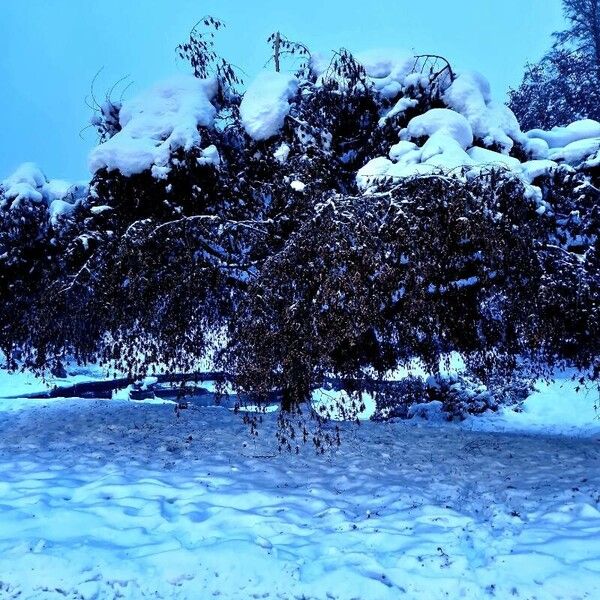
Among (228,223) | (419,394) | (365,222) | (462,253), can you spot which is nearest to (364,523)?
(365,222)

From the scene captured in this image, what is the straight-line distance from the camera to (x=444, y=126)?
19.9 feet

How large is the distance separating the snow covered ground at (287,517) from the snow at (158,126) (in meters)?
3.39

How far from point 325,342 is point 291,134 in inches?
133

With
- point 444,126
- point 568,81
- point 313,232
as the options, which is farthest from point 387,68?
point 568,81

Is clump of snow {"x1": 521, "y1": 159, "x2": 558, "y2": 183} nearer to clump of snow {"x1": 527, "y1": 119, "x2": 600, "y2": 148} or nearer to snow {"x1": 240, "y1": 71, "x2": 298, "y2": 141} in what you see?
clump of snow {"x1": 527, "y1": 119, "x2": 600, "y2": 148}

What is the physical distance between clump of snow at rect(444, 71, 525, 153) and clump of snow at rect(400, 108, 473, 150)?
14.3 inches

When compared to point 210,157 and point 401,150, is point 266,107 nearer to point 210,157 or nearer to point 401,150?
point 210,157

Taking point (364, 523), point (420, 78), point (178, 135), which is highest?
point (420, 78)

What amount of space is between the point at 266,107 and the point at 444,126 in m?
2.27

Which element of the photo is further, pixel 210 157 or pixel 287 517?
pixel 210 157

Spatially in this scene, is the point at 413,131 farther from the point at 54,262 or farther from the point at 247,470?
the point at 54,262

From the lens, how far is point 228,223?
612 cm

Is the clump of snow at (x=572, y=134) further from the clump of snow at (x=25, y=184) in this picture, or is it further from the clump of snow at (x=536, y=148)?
the clump of snow at (x=25, y=184)

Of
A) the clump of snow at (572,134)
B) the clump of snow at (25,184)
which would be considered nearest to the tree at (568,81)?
the clump of snow at (572,134)
